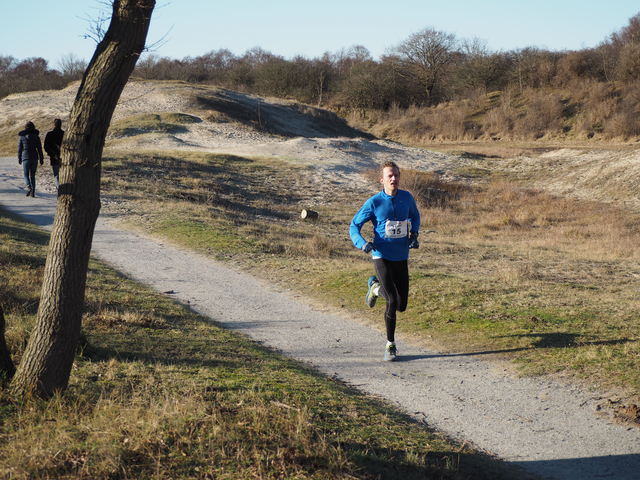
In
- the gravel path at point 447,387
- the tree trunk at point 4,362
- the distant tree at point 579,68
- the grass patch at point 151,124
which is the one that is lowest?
the gravel path at point 447,387

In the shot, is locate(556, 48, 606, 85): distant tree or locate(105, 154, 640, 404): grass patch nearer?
locate(105, 154, 640, 404): grass patch

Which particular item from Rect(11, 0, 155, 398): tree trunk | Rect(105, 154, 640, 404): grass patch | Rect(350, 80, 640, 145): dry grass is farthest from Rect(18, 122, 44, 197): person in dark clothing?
Rect(350, 80, 640, 145): dry grass

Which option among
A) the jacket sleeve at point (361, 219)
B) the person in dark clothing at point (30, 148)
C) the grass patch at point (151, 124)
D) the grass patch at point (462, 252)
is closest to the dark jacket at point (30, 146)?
the person in dark clothing at point (30, 148)

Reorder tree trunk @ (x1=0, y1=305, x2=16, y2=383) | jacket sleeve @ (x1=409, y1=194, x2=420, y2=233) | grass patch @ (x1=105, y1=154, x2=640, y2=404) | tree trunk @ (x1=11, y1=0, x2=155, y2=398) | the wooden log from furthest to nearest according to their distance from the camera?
1. the wooden log
2. grass patch @ (x1=105, y1=154, x2=640, y2=404)
3. jacket sleeve @ (x1=409, y1=194, x2=420, y2=233)
4. tree trunk @ (x1=0, y1=305, x2=16, y2=383)
5. tree trunk @ (x1=11, y1=0, x2=155, y2=398)

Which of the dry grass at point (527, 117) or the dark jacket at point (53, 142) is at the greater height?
the dry grass at point (527, 117)

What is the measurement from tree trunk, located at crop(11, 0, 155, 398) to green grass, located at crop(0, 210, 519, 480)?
0.27 metres

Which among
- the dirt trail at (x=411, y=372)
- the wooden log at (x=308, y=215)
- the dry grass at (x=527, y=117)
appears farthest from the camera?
the dry grass at (x=527, y=117)

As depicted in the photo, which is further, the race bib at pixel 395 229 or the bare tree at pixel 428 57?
the bare tree at pixel 428 57

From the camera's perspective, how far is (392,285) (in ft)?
22.7

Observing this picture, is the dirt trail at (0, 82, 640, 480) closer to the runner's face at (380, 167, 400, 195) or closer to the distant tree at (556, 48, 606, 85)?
the runner's face at (380, 167, 400, 195)

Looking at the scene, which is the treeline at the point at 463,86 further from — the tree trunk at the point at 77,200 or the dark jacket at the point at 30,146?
the tree trunk at the point at 77,200

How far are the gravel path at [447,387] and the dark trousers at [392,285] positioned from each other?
51cm

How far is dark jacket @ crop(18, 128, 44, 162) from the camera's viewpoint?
17375mm

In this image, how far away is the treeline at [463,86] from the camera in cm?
5022
